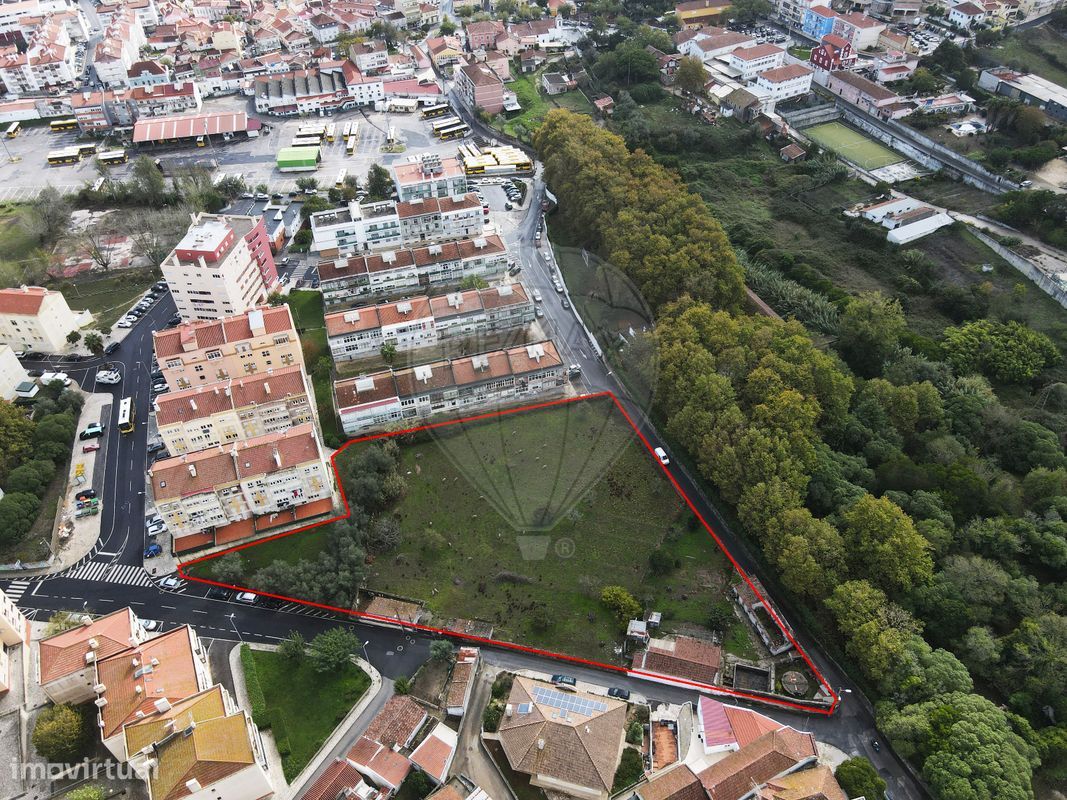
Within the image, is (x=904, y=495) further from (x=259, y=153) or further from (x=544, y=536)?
(x=259, y=153)

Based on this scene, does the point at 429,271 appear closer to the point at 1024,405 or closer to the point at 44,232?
the point at 44,232

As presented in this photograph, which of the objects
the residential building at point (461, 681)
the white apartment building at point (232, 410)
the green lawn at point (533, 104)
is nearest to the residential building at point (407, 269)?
the white apartment building at point (232, 410)

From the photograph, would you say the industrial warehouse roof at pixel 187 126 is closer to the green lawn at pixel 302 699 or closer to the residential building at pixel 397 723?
the green lawn at pixel 302 699

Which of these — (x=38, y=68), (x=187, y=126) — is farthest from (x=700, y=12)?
(x=38, y=68)

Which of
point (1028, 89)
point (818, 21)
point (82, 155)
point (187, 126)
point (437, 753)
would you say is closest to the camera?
point (437, 753)

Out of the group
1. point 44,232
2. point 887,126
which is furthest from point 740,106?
point 44,232

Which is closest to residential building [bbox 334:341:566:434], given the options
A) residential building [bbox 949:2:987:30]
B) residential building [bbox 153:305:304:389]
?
residential building [bbox 153:305:304:389]

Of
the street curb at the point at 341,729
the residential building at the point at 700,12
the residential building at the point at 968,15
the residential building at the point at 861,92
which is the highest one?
the residential building at the point at 968,15
